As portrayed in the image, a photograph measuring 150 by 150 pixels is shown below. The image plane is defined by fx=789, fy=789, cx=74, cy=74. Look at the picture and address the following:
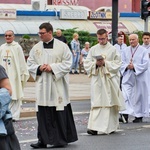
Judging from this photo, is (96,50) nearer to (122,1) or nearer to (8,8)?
(8,8)

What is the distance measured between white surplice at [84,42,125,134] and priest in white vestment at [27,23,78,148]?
174cm

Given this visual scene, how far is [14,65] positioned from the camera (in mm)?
16453

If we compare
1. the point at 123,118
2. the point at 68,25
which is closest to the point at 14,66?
the point at 123,118

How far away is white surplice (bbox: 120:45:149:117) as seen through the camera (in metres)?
16.2

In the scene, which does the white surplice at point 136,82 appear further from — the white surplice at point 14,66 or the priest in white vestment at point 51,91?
the priest in white vestment at point 51,91

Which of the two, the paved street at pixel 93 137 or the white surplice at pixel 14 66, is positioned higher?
the white surplice at pixel 14 66

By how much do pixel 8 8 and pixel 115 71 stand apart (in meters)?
29.6

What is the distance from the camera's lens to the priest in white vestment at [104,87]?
1416 centimetres

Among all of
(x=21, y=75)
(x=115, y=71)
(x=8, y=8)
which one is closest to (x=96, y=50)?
(x=115, y=71)

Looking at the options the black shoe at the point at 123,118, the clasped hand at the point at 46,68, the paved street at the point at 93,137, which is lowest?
the paved street at the point at 93,137

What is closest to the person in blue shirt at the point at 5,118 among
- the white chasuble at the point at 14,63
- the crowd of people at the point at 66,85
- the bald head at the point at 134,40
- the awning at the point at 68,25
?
the crowd of people at the point at 66,85

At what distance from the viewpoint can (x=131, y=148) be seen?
1237 cm

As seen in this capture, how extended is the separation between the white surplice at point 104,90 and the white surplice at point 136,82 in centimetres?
186

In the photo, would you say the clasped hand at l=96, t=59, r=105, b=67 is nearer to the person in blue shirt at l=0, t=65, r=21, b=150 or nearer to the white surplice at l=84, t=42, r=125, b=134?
the white surplice at l=84, t=42, r=125, b=134
